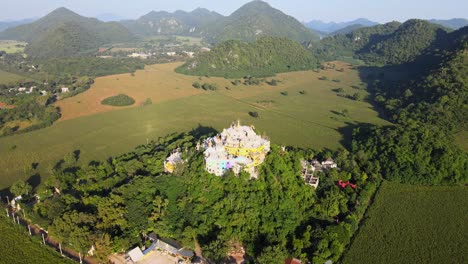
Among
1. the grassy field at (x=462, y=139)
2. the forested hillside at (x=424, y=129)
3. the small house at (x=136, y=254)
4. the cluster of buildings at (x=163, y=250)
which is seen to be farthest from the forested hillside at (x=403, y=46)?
the small house at (x=136, y=254)

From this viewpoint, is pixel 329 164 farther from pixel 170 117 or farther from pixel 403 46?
pixel 403 46

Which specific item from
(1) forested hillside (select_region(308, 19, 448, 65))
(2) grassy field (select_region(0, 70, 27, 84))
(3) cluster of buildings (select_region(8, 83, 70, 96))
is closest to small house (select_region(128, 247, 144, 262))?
(3) cluster of buildings (select_region(8, 83, 70, 96))

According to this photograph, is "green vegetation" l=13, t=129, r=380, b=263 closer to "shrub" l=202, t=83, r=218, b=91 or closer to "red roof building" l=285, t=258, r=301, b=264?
"red roof building" l=285, t=258, r=301, b=264

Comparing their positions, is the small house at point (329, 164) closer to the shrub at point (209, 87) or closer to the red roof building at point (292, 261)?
the red roof building at point (292, 261)

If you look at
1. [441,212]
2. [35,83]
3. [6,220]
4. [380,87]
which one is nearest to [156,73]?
[35,83]

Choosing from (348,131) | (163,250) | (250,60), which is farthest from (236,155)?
(250,60)

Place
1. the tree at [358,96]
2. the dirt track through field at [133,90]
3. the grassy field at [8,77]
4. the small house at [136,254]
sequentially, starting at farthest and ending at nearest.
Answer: the grassy field at [8,77]
the tree at [358,96]
the dirt track through field at [133,90]
the small house at [136,254]
